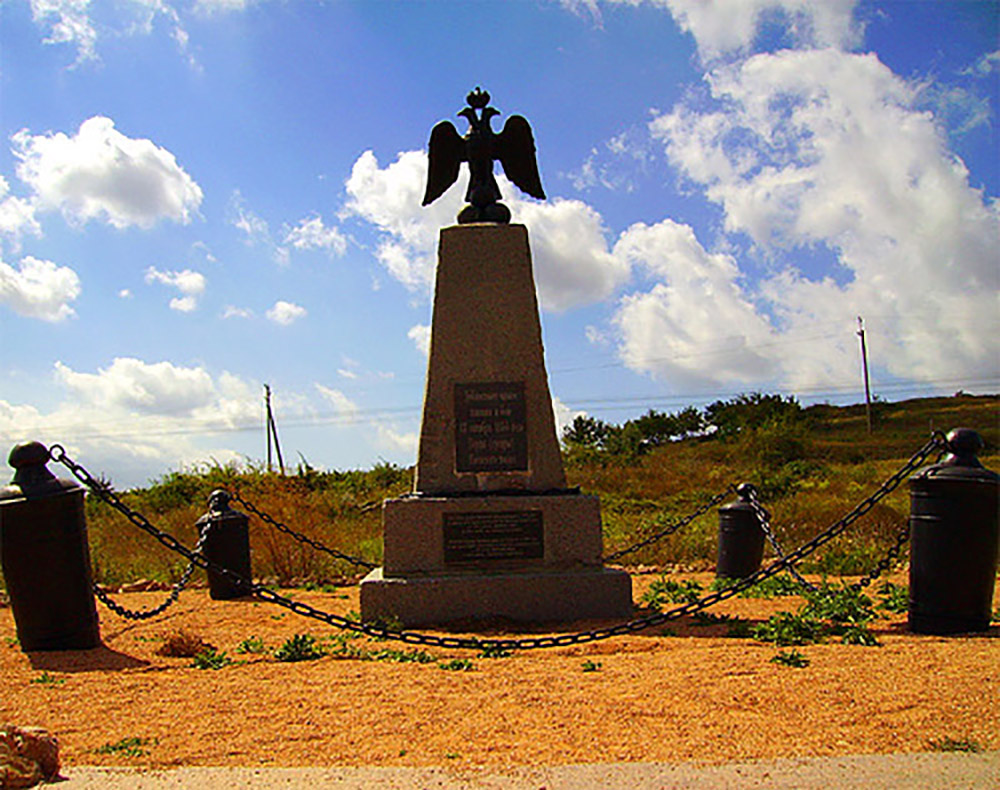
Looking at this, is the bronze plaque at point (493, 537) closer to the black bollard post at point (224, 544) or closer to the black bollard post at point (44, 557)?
the black bollard post at point (44, 557)

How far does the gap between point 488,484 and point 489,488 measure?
0.03 meters

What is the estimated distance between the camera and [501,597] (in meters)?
6.37

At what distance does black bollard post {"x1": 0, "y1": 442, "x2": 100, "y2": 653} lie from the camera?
5.25 meters

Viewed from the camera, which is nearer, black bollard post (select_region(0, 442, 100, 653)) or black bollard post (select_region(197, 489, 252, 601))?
black bollard post (select_region(0, 442, 100, 653))

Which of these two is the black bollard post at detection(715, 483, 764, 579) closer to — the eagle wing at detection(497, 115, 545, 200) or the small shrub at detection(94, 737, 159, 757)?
the eagle wing at detection(497, 115, 545, 200)

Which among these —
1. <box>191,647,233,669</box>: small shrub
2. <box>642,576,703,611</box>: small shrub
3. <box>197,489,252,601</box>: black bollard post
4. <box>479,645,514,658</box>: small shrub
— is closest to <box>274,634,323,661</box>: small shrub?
<box>191,647,233,669</box>: small shrub

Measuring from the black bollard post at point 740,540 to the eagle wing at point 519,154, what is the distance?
3.50 metres

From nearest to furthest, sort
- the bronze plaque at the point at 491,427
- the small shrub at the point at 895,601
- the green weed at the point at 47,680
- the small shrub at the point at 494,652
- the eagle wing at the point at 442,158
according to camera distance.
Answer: the green weed at the point at 47,680, the small shrub at the point at 494,652, the small shrub at the point at 895,601, the bronze plaque at the point at 491,427, the eagle wing at the point at 442,158

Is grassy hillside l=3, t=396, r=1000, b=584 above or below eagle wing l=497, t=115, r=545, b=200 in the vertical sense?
below

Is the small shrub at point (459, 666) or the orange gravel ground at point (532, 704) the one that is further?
the small shrub at point (459, 666)

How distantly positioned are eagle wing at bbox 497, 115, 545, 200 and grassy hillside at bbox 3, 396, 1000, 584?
428cm

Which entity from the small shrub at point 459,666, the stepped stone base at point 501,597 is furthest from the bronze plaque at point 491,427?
the small shrub at point 459,666

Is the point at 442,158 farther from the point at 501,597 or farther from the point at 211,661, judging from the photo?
the point at 211,661

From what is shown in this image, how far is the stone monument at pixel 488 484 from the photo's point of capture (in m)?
6.38
